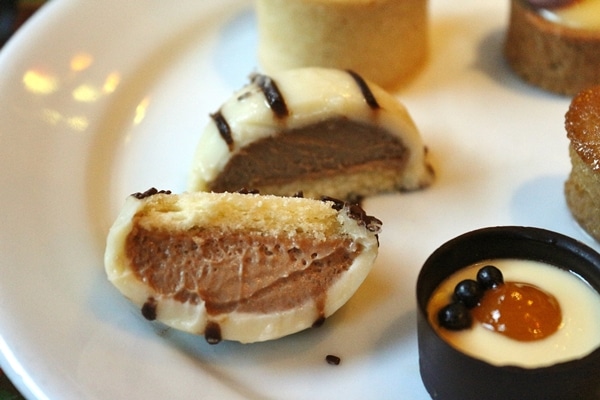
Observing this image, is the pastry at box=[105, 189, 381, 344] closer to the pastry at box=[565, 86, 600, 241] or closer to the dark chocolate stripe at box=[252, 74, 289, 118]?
the dark chocolate stripe at box=[252, 74, 289, 118]

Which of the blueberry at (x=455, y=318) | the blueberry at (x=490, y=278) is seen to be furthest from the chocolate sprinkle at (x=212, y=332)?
the blueberry at (x=490, y=278)

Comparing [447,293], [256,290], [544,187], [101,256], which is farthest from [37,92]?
[544,187]

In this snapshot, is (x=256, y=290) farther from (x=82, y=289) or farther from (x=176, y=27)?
(x=176, y=27)

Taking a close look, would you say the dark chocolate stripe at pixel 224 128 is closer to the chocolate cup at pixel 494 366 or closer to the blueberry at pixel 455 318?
the chocolate cup at pixel 494 366

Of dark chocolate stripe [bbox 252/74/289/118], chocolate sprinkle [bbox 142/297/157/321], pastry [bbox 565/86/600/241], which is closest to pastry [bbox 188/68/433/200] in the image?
dark chocolate stripe [bbox 252/74/289/118]

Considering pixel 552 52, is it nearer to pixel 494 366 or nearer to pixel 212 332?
pixel 494 366

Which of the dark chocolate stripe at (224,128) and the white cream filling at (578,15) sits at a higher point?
the dark chocolate stripe at (224,128)
